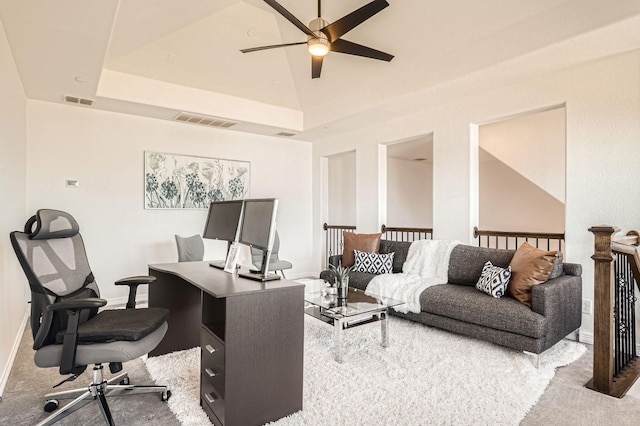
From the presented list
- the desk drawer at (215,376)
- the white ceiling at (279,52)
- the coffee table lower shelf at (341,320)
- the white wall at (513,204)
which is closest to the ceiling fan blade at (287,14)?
the white ceiling at (279,52)

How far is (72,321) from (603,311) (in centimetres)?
325

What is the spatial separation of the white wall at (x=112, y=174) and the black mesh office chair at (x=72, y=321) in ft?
8.78

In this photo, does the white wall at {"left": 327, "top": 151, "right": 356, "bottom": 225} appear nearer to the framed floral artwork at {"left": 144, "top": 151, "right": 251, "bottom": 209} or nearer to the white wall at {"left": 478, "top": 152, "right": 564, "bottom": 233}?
the framed floral artwork at {"left": 144, "top": 151, "right": 251, "bottom": 209}

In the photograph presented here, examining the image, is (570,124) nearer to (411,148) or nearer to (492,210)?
(411,148)

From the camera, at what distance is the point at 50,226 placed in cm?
215

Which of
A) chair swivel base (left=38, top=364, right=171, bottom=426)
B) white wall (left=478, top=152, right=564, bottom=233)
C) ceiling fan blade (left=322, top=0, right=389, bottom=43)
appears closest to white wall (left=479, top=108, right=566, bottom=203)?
white wall (left=478, top=152, right=564, bottom=233)

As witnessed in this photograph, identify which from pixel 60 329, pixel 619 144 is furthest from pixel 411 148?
pixel 60 329

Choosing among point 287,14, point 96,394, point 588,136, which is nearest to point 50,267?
point 96,394

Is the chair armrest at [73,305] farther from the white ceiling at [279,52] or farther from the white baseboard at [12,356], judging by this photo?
the white ceiling at [279,52]

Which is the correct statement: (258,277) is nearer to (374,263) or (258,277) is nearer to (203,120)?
→ (374,263)

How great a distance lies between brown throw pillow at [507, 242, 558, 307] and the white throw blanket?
2.74 feet

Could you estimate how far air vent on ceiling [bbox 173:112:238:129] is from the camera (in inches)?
198

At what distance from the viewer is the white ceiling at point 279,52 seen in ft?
9.26

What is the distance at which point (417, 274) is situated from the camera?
4199mm
